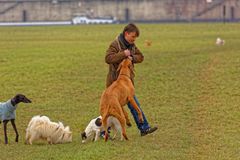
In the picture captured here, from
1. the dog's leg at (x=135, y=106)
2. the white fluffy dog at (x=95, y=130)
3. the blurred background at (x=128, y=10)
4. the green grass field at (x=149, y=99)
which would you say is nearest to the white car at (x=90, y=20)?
the blurred background at (x=128, y=10)

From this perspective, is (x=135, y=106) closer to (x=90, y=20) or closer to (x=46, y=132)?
(x=46, y=132)

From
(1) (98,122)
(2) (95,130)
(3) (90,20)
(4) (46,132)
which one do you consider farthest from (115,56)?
(3) (90,20)

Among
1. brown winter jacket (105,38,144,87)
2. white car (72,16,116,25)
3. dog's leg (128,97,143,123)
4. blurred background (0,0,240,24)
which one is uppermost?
brown winter jacket (105,38,144,87)

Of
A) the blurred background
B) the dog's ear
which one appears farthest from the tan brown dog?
the blurred background

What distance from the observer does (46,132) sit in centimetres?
1498

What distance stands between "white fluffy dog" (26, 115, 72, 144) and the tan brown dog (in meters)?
0.79

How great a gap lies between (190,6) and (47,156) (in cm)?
10083

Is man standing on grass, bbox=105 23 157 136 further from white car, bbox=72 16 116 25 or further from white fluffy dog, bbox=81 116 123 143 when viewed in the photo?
white car, bbox=72 16 116 25

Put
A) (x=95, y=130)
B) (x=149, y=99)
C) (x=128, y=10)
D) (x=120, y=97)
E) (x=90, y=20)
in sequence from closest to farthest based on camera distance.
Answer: (x=120, y=97), (x=95, y=130), (x=149, y=99), (x=90, y=20), (x=128, y=10)

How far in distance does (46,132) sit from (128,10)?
9894 centimetres

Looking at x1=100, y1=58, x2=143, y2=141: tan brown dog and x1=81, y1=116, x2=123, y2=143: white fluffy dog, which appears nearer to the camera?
x1=100, y1=58, x2=143, y2=141: tan brown dog

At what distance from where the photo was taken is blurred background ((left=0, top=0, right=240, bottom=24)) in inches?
4417

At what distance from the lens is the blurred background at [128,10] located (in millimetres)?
112188

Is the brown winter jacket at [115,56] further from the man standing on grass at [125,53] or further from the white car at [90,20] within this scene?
the white car at [90,20]
